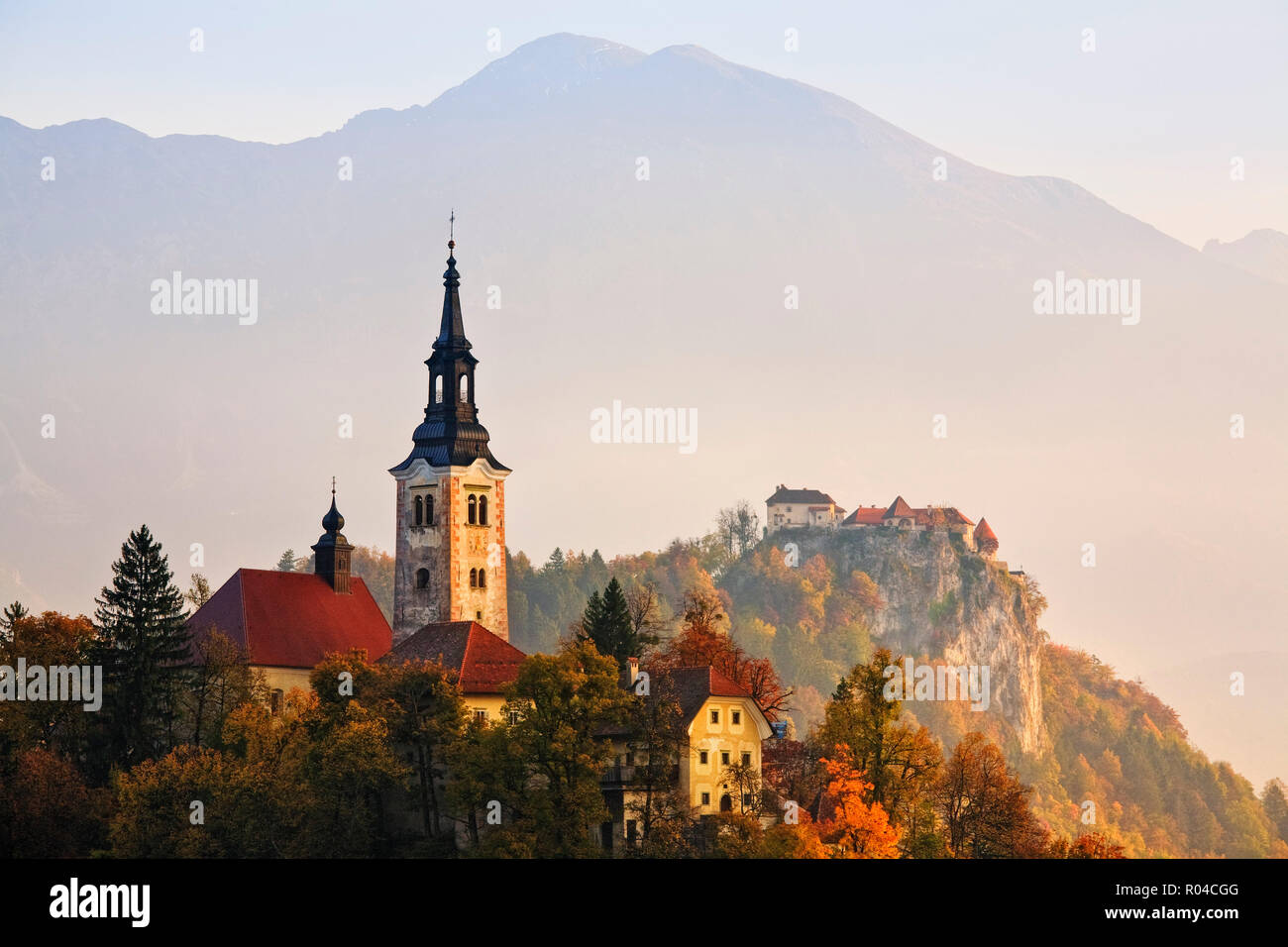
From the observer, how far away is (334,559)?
8950 cm

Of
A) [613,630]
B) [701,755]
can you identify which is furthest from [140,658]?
[701,755]

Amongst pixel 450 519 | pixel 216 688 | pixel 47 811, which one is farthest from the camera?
pixel 450 519

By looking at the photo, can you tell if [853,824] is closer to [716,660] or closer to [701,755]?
[701,755]

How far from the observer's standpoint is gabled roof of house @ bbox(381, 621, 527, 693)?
7438 cm

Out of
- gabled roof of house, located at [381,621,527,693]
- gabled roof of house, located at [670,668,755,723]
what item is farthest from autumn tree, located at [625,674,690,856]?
gabled roof of house, located at [381,621,527,693]

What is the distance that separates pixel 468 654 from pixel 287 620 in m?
11.7

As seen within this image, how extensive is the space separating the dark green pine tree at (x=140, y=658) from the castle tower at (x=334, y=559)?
12.0 meters

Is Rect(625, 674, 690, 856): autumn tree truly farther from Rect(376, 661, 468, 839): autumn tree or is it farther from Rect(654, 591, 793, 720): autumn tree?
Rect(654, 591, 793, 720): autumn tree

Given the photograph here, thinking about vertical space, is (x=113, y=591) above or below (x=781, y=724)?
above

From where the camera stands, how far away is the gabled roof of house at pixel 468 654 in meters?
74.4

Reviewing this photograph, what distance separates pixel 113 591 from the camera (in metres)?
77.1
